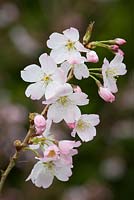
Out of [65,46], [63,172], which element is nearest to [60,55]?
[65,46]

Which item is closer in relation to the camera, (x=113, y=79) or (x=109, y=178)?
(x=113, y=79)

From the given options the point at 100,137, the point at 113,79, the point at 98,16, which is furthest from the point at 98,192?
the point at 113,79

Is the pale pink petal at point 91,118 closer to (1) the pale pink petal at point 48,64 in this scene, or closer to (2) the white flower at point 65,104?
(2) the white flower at point 65,104

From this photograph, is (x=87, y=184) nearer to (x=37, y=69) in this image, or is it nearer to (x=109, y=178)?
(x=109, y=178)

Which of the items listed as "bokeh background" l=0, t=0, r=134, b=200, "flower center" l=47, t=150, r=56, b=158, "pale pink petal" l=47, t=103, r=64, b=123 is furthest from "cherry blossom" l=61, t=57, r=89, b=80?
"bokeh background" l=0, t=0, r=134, b=200

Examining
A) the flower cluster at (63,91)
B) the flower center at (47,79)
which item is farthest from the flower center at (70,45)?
the flower center at (47,79)
